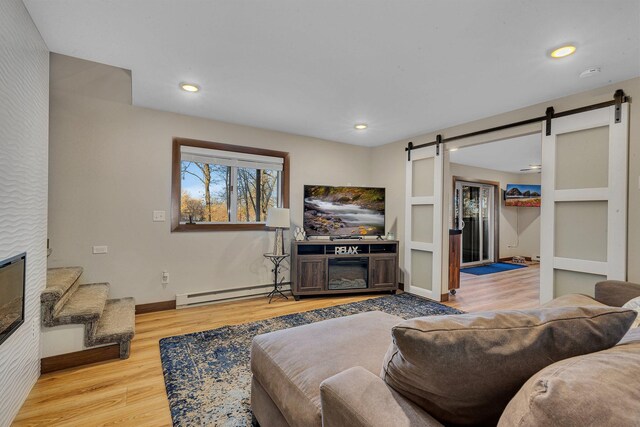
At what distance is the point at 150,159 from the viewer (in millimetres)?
3445

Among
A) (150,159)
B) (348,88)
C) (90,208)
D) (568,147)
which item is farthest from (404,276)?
(90,208)

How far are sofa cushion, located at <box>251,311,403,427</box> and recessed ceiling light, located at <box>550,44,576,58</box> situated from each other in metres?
2.31

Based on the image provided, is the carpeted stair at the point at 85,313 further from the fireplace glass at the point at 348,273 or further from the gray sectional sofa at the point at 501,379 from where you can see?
the fireplace glass at the point at 348,273

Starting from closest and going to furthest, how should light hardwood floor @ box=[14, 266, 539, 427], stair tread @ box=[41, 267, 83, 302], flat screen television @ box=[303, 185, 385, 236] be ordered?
light hardwood floor @ box=[14, 266, 539, 427]
stair tread @ box=[41, 267, 83, 302]
flat screen television @ box=[303, 185, 385, 236]

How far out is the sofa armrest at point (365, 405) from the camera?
0.80m

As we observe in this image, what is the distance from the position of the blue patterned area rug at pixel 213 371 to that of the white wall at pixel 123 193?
107cm

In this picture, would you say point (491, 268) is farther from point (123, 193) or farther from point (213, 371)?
point (123, 193)

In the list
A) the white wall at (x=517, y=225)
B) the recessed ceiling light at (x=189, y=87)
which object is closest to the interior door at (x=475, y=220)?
the white wall at (x=517, y=225)

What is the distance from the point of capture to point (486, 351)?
759 millimetres

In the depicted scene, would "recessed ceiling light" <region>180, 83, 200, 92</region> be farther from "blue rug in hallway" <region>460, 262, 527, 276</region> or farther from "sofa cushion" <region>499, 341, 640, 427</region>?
"blue rug in hallway" <region>460, 262, 527, 276</region>

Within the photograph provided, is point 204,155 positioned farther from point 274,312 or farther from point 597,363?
point 597,363

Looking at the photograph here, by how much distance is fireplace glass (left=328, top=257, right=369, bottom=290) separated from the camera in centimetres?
422

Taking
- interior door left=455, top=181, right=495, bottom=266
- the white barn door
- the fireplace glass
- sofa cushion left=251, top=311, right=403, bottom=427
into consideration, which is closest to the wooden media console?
the fireplace glass

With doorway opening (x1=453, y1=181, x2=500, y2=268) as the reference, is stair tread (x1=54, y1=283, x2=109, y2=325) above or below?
below
